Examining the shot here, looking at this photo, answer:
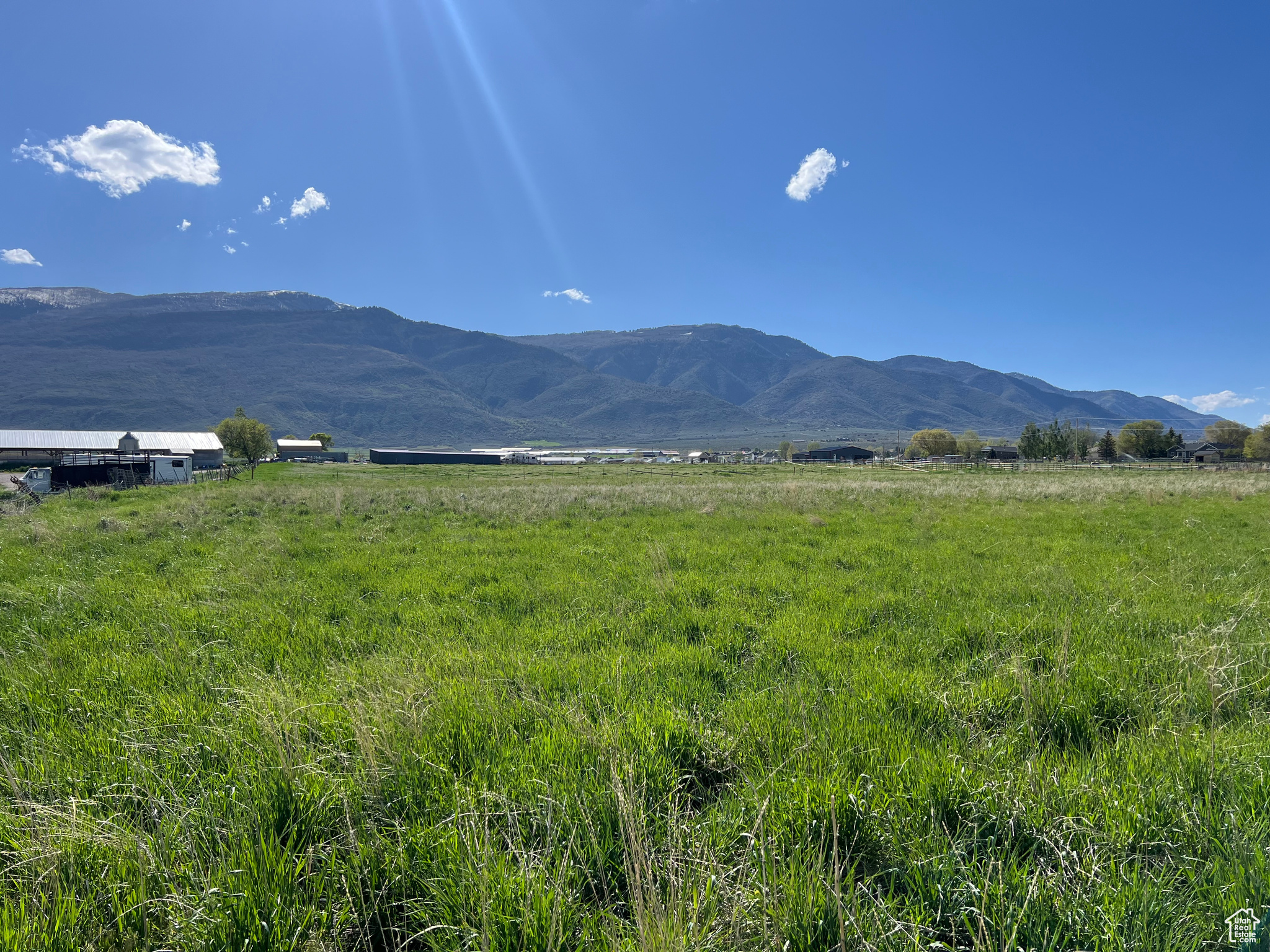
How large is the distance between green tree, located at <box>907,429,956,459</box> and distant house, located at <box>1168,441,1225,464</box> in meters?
39.8

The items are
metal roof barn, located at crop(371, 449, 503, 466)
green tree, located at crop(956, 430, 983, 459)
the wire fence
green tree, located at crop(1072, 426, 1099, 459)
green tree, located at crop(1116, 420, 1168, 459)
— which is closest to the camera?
the wire fence

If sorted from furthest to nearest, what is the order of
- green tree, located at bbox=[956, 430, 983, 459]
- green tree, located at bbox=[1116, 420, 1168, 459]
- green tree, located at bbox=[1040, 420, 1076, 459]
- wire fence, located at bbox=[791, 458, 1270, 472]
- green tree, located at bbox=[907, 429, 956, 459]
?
green tree, located at bbox=[907, 429, 956, 459] → green tree, located at bbox=[956, 430, 983, 459] → green tree, located at bbox=[1116, 420, 1168, 459] → green tree, located at bbox=[1040, 420, 1076, 459] → wire fence, located at bbox=[791, 458, 1270, 472]

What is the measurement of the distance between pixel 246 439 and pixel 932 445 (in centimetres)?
14086

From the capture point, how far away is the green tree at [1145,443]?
3930 inches

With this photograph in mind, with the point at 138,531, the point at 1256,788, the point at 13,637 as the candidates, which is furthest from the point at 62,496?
the point at 1256,788

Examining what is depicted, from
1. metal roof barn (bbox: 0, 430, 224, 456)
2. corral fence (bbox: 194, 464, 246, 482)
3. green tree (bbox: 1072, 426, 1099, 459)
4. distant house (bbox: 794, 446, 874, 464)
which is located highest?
green tree (bbox: 1072, 426, 1099, 459)

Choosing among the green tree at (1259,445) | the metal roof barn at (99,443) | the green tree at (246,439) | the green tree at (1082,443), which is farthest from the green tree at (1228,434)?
the metal roof barn at (99,443)

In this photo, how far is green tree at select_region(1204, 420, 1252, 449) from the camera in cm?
11744

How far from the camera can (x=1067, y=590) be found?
7332 mm

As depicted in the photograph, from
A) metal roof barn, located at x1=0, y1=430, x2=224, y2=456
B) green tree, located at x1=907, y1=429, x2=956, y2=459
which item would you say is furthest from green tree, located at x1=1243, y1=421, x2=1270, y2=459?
metal roof barn, located at x1=0, y1=430, x2=224, y2=456

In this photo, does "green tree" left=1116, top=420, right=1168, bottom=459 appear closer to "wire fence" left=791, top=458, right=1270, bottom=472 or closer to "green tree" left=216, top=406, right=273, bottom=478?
"wire fence" left=791, top=458, right=1270, bottom=472

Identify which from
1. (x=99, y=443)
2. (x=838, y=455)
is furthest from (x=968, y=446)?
(x=99, y=443)

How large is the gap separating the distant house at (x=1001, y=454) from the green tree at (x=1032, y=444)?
469cm

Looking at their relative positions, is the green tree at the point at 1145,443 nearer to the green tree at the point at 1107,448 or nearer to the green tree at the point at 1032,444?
the green tree at the point at 1107,448
